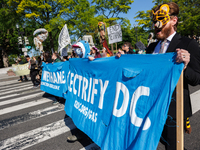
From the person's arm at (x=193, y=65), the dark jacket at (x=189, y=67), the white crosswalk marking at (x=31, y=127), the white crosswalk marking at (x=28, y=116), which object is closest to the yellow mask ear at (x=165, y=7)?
the dark jacket at (x=189, y=67)

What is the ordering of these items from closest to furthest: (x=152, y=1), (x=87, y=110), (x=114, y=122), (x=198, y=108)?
(x=114, y=122)
(x=87, y=110)
(x=198, y=108)
(x=152, y=1)

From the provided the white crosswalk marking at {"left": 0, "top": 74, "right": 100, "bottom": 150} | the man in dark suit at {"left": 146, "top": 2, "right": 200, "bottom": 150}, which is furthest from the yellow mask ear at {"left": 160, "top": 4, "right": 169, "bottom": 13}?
the white crosswalk marking at {"left": 0, "top": 74, "right": 100, "bottom": 150}

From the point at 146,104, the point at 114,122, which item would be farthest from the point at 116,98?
the point at 146,104

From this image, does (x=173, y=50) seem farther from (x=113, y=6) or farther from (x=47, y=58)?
(x=113, y=6)

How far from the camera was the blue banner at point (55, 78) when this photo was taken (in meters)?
5.14

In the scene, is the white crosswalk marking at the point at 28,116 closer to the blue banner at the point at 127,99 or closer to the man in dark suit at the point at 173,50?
the blue banner at the point at 127,99

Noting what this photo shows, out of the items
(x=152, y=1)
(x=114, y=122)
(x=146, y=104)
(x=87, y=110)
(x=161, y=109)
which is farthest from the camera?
(x=152, y=1)

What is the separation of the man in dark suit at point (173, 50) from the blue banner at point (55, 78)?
11.5 feet

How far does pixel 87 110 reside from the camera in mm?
2844

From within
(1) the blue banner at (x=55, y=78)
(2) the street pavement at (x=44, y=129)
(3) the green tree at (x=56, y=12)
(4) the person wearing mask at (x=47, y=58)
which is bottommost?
(2) the street pavement at (x=44, y=129)

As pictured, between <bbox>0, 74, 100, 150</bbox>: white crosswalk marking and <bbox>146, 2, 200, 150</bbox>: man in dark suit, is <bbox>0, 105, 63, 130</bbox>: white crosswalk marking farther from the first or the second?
<bbox>146, 2, 200, 150</bbox>: man in dark suit

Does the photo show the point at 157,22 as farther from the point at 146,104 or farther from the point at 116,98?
the point at 116,98

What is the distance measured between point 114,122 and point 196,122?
2.22 meters

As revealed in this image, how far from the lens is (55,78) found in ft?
18.5
